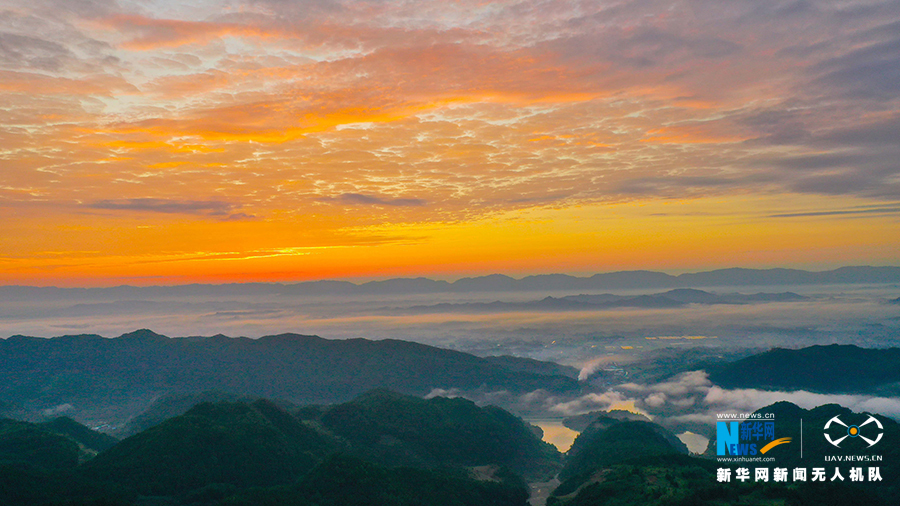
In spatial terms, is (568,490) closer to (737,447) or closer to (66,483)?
(737,447)

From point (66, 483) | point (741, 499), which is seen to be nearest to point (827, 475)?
point (741, 499)

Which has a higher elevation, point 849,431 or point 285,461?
point 849,431

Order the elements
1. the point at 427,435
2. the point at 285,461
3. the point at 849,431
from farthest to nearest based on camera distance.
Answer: the point at 427,435 → the point at 849,431 → the point at 285,461

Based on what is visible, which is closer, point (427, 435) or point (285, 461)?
point (285, 461)

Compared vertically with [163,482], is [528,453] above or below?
below

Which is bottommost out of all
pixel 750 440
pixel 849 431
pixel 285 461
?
pixel 750 440

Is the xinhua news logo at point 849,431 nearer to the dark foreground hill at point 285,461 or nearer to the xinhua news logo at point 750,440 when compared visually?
the xinhua news logo at point 750,440

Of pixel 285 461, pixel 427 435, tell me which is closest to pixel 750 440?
pixel 427 435

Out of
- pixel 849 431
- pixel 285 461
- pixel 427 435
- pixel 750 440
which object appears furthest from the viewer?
pixel 427 435

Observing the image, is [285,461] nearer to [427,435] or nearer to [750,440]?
[427,435]
